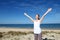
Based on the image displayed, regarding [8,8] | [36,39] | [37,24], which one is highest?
[8,8]

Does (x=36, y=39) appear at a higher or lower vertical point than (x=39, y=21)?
lower

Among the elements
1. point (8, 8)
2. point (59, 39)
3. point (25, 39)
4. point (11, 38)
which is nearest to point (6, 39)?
point (11, 38)

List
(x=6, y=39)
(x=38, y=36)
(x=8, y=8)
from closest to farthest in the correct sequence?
1. (x=38, y=36)
2. (x=6, y=39)
3. (x=8, y=8)

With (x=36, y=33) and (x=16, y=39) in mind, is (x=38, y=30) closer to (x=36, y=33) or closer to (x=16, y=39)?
(x=36, y=33)

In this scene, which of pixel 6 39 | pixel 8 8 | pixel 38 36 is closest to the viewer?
pixel 38 36

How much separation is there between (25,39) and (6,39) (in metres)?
0.83

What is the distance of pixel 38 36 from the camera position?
527cm

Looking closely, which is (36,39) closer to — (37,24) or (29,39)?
(37,24)

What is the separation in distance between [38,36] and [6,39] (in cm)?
313

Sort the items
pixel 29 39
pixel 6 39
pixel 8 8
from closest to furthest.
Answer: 1. pixel 29 39
2. pixel 6 39
3. pixel 8 8

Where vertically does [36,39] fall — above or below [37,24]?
below

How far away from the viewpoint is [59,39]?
7.66m

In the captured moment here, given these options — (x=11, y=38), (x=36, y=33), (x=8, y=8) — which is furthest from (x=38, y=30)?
(x=8, y=8)

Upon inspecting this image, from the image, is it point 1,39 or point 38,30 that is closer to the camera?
point 38,30
